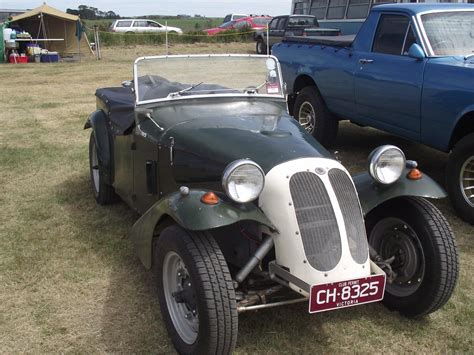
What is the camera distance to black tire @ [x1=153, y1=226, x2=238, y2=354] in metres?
2.52

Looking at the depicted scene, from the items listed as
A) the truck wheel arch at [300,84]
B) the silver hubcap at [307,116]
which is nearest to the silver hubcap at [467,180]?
the silver hubcap at [307,116]

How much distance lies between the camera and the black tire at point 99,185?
4.95 meters

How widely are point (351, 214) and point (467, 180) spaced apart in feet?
7.77

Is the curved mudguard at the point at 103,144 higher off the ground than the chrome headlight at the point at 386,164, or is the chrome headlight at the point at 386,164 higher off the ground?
the chrome headlight at the point at 386,164

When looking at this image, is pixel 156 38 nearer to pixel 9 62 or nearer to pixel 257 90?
pixel 9 62

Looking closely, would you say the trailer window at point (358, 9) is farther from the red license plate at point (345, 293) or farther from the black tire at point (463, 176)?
the red license plate at point (345, 293)

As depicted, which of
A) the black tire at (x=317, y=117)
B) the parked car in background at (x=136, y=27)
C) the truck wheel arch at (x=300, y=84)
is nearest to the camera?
the black tire at (x=317, y=117)

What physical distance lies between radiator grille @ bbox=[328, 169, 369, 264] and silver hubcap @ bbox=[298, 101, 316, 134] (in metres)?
4.12

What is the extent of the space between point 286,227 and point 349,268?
0.38 meters

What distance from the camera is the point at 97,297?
138 inches

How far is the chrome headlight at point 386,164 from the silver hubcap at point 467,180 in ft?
6.16

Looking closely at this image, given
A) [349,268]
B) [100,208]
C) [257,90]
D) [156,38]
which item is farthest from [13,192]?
[156,38]

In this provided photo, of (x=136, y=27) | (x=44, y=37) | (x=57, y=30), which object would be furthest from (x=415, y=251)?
(x=136, y=27)

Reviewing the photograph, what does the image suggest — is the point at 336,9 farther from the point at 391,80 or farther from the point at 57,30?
the point at 57,30
